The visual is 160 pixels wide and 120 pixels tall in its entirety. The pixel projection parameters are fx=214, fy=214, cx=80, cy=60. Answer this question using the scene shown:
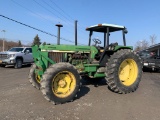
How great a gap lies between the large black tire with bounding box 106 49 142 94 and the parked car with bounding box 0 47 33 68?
11.7 meters

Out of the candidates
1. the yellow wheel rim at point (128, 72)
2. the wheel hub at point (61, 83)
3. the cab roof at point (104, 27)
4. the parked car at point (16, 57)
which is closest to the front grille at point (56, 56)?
the wheel hub at point (61, 83)

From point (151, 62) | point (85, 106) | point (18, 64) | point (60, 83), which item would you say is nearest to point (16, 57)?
point (18, 64)

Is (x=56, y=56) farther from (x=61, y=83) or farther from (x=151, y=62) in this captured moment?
(x=151, y=62)

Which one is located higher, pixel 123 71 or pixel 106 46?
pixel 106 46

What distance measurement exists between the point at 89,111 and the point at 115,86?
2085mm

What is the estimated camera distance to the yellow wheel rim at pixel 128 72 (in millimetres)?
7965

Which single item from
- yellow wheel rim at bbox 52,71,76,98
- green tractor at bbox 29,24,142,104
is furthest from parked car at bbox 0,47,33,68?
yellow wheel rim at bbox 52,71,76,98

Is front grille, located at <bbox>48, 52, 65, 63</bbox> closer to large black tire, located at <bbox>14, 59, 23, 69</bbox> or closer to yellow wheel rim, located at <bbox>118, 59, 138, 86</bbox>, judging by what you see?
yellow wheel rim, located at <bbox>118, 59, 138, 86</bbox>

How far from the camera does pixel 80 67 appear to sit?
24.5 ft

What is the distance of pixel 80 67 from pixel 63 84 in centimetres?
140

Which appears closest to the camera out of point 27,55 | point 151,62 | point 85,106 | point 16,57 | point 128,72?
point 85,106

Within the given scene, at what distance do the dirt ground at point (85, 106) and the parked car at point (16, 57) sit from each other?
10.3 metres

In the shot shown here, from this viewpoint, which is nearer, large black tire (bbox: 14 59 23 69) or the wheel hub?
the wheel hub

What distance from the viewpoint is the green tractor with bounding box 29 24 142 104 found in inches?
238
